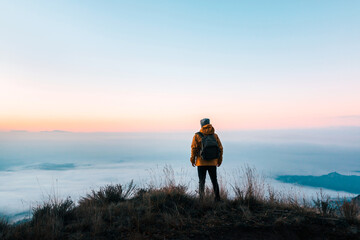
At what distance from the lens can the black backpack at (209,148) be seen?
5.57 m

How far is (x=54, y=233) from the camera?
3672mm

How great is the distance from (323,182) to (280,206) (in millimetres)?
232609

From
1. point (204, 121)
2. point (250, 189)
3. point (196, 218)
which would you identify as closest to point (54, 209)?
point (196, 218)

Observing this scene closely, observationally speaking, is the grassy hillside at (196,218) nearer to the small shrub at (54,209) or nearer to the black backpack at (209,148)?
the small shrub at (54,209)

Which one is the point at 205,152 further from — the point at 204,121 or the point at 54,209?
the point at 54,209

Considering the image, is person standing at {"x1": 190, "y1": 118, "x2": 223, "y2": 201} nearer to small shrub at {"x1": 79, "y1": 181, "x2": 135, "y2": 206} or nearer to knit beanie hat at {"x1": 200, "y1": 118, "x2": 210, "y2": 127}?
knit beanie hat at {"x1": 200, "y1": 118, "x2": 210, "y2": 127}

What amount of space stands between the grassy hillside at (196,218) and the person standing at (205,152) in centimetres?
51

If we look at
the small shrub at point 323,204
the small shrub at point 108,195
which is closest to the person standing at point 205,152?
the small shrub at point 108,195

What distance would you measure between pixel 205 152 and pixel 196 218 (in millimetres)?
1643

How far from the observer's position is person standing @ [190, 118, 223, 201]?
5594mm

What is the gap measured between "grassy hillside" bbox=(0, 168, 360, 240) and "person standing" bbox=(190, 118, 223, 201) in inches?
20.1

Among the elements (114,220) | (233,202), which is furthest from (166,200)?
(233,202)

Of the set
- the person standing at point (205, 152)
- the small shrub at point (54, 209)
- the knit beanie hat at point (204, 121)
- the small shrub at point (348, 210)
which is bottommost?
the small shrub at point (348, 210)

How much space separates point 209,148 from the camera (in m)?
5.58
